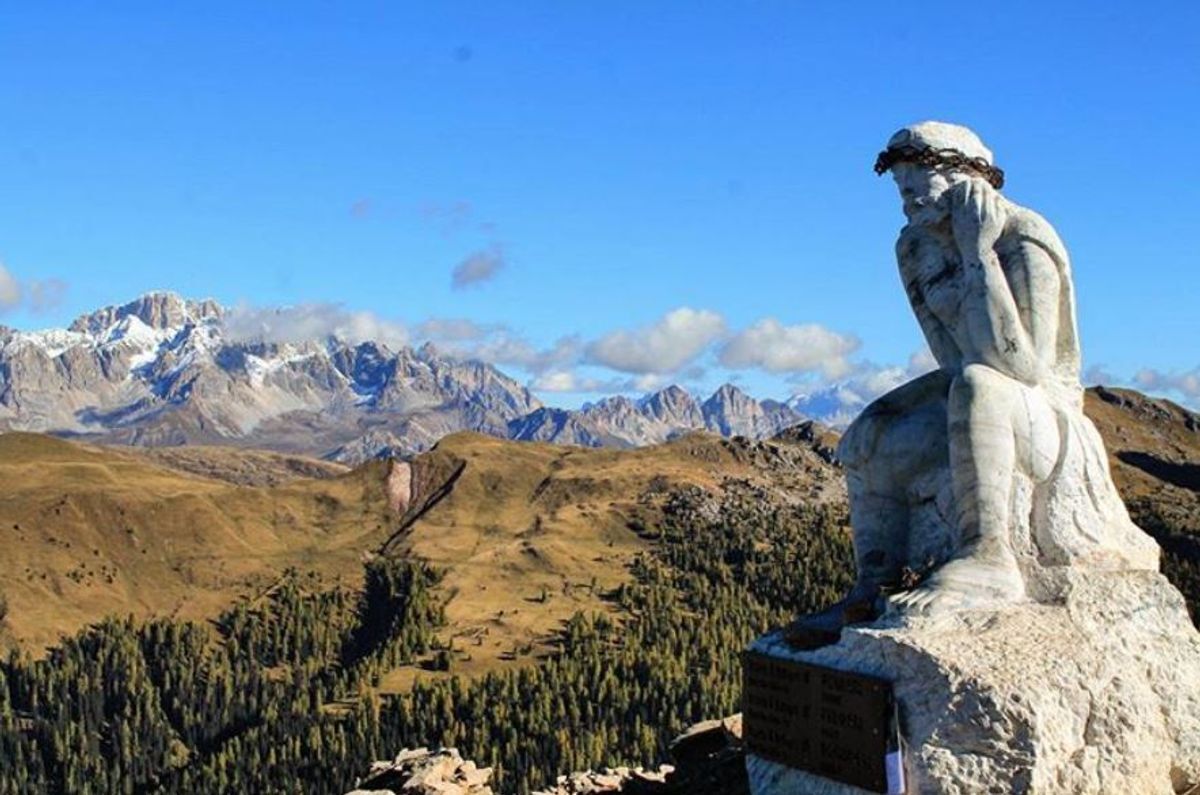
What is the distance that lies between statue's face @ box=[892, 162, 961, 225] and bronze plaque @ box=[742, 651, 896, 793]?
21.6ft

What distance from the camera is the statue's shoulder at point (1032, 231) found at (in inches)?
683

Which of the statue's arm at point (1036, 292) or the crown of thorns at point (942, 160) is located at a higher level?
the crown of thorns at point (942, 160)

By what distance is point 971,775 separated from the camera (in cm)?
1438

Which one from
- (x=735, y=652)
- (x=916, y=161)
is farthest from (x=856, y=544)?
(x=735, y=652)

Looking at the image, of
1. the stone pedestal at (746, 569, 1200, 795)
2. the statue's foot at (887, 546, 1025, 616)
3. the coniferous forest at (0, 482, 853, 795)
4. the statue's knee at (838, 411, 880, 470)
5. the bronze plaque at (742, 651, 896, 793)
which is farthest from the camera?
the coniferous forest at (0, 482, 853, 795)

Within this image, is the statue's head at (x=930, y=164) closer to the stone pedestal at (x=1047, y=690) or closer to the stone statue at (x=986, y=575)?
the stone statue at (x=986, y=575)

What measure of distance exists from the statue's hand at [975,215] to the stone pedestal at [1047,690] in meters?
4.62

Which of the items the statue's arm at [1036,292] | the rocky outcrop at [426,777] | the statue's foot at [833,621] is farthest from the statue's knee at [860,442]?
the rocky outcrop at [426,777]

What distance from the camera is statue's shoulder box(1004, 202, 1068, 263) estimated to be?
17.4 m

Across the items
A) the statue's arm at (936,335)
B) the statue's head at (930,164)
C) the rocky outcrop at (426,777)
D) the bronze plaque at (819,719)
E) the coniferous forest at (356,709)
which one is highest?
the statue's head at (930,164)

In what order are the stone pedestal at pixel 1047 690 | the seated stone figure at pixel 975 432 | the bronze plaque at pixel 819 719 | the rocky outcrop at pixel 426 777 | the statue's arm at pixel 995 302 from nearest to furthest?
the stone pedestal at pixel 1047 690 → the bronze plaque at pixel 819 719 → the seated stone figure at pixel 975 432 → the statue's arm at pixel 995 302 → the rocky outcrop at pixel 426 777

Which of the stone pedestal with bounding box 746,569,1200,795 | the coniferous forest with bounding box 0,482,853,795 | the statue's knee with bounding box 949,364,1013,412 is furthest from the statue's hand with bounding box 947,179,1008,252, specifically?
the coniferous forest with bounding box 0,482,853,795

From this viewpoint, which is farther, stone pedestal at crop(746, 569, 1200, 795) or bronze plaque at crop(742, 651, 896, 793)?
bronze plaque at crop(742, 651, 896, 793)

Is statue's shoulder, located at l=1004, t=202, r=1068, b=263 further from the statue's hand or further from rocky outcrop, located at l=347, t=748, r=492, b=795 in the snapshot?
rocky outcrop, located at l=347, t=748, r=492, b=795
